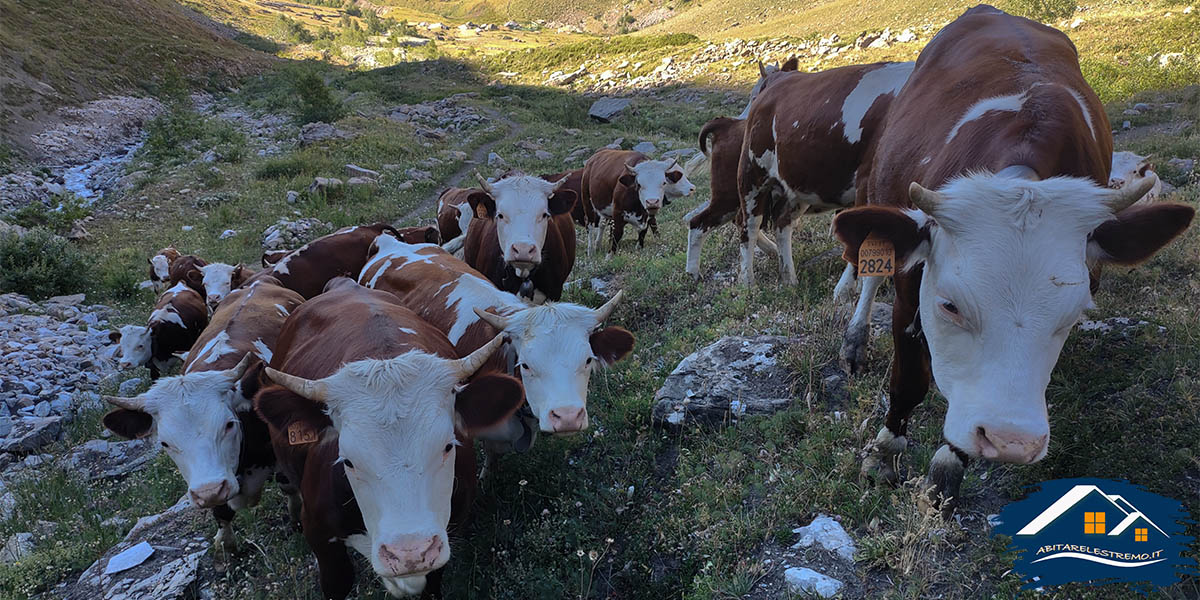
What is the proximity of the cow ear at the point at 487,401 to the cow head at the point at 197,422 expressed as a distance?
5.99 feet

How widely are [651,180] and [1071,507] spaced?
333 inches

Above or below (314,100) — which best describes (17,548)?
below

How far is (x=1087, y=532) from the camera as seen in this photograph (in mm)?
2762

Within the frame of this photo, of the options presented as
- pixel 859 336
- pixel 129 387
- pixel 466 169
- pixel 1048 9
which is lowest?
pixel 466 169

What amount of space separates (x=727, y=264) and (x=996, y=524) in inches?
210

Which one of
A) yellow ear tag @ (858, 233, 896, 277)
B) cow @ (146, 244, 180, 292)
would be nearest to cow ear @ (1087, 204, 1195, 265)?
yellow ear tag @ (858, 233, 896, 277)

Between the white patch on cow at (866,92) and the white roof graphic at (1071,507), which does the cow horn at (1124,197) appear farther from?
the white patch on cow at (866,92)

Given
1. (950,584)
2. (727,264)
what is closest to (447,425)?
(950,584)

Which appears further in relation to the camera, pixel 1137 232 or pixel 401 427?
pixel 401 427

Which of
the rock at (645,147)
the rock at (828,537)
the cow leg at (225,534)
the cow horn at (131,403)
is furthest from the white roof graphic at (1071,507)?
the rock at (645,147)

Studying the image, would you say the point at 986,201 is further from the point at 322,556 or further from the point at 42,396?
the point at 42,396

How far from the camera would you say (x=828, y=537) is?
3.18 meters

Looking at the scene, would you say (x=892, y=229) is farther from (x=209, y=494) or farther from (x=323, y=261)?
(x=323, y=261)

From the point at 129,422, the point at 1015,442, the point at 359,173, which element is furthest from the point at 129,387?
the point at 359,173
